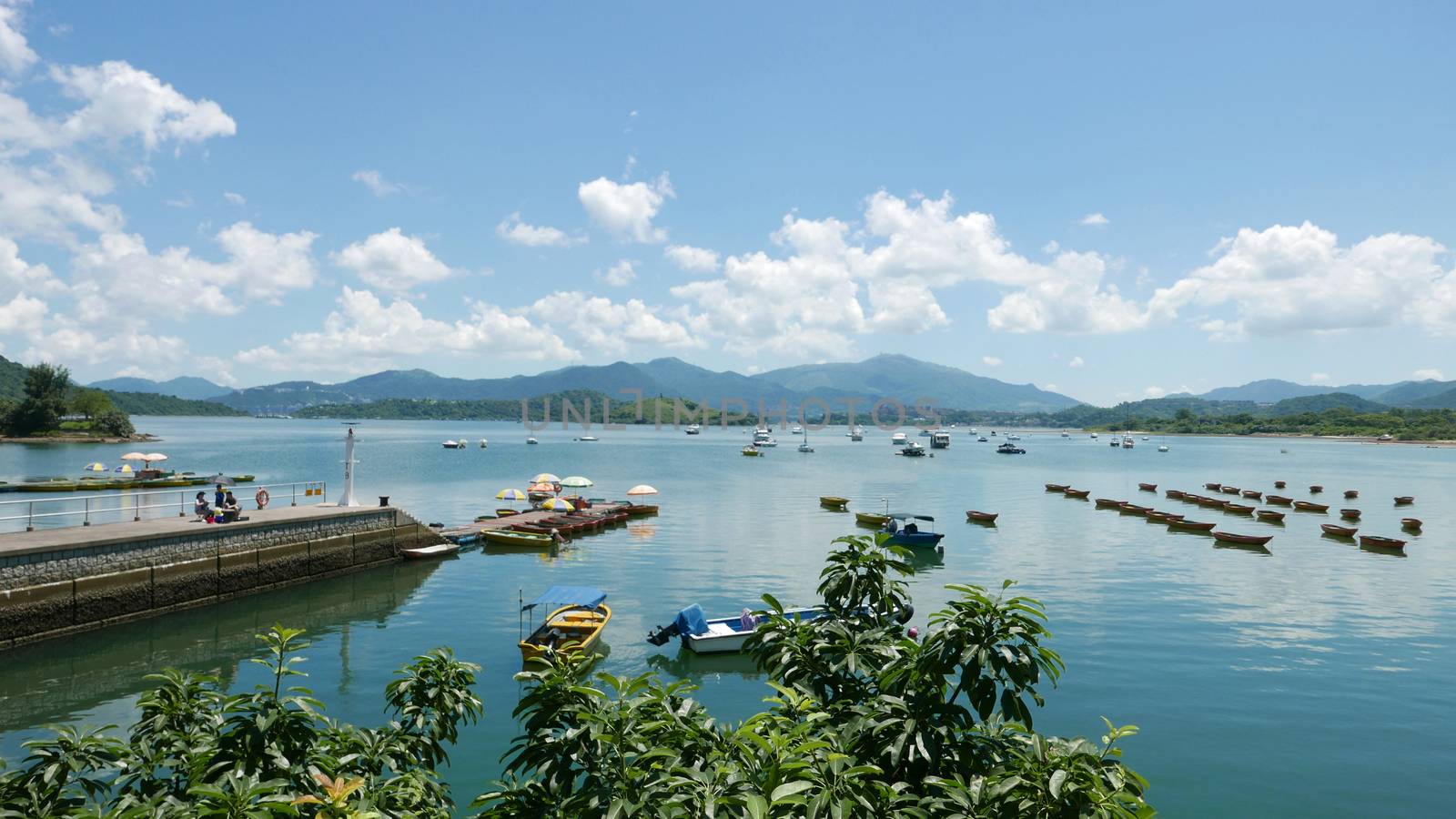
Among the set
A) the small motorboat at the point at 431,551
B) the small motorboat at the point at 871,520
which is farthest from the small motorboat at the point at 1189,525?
the small motorboat at the point at 431,551

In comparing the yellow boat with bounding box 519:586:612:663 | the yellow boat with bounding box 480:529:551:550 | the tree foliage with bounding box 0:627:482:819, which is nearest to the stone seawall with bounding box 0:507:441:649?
the yellow boat with bounding box 480:529:551:550

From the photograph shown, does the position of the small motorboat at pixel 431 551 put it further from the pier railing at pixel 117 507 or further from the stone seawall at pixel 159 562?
the pier railing at pixel 117 507

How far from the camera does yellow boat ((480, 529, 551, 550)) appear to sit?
154ft

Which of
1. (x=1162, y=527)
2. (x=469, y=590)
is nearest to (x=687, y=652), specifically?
(x=469, y=590)

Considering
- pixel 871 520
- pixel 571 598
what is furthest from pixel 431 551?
pixel 871 520

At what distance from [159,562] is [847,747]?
108 feet

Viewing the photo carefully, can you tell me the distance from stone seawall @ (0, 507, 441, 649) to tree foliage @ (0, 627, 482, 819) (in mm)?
24100

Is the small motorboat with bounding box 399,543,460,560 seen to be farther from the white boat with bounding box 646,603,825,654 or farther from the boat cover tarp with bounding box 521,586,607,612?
the white boat with bounding box 646,603,825,654

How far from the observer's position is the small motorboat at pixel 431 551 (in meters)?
41.5

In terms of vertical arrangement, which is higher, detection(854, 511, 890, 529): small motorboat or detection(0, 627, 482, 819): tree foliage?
detection(0, 627, 482, 819): tree foliage

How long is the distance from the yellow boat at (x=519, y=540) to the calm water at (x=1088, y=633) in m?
1.76

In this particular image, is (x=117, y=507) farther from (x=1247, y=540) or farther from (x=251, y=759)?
(x=1247, y=540)

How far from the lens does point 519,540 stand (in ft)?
154

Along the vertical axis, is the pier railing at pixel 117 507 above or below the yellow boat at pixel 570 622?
above
